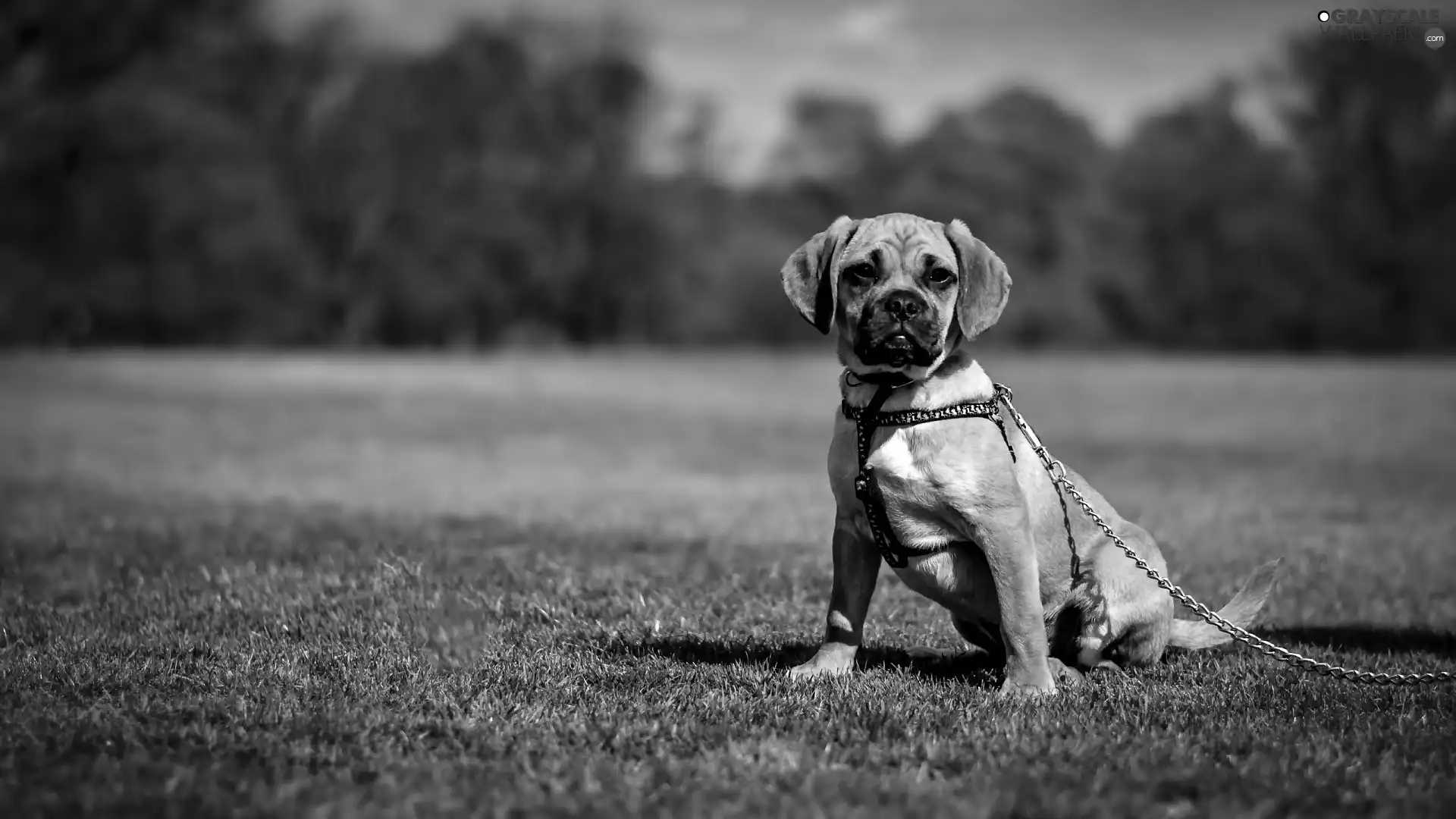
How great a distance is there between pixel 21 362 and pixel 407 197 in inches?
884

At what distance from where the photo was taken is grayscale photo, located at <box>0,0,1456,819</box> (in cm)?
458

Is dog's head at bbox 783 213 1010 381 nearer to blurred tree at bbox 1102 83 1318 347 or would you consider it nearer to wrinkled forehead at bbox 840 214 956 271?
wrinkled forehead at bbox 840 214 956 271

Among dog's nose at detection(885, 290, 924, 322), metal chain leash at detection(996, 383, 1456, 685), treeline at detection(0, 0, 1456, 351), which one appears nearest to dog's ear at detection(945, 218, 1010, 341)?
dog's nose at detection(885, 290, 924, 322)

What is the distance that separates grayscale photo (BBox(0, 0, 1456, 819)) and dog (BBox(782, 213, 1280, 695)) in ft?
0.08

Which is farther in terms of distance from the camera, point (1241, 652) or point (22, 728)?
point (1241, 652)

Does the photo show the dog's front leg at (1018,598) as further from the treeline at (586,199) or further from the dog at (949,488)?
the treeline at (586,199)

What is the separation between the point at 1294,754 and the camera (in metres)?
4.67

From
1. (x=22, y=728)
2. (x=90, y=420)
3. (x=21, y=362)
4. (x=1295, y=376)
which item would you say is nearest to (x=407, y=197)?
(x=21, y=362)

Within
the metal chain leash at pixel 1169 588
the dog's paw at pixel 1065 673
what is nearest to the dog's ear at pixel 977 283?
the metal chain leash at pixel 1169 588

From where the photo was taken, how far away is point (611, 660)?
6148 mm

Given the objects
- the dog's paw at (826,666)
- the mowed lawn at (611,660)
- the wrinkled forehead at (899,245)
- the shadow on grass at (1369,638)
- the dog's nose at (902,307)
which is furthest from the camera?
the shadow on grass at (1369,638)

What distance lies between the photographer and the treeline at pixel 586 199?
4284 centimetres

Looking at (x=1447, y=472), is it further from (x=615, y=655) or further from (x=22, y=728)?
(x=22, y=728)

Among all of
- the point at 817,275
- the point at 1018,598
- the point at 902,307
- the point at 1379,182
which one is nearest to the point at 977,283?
the point at 902,307
